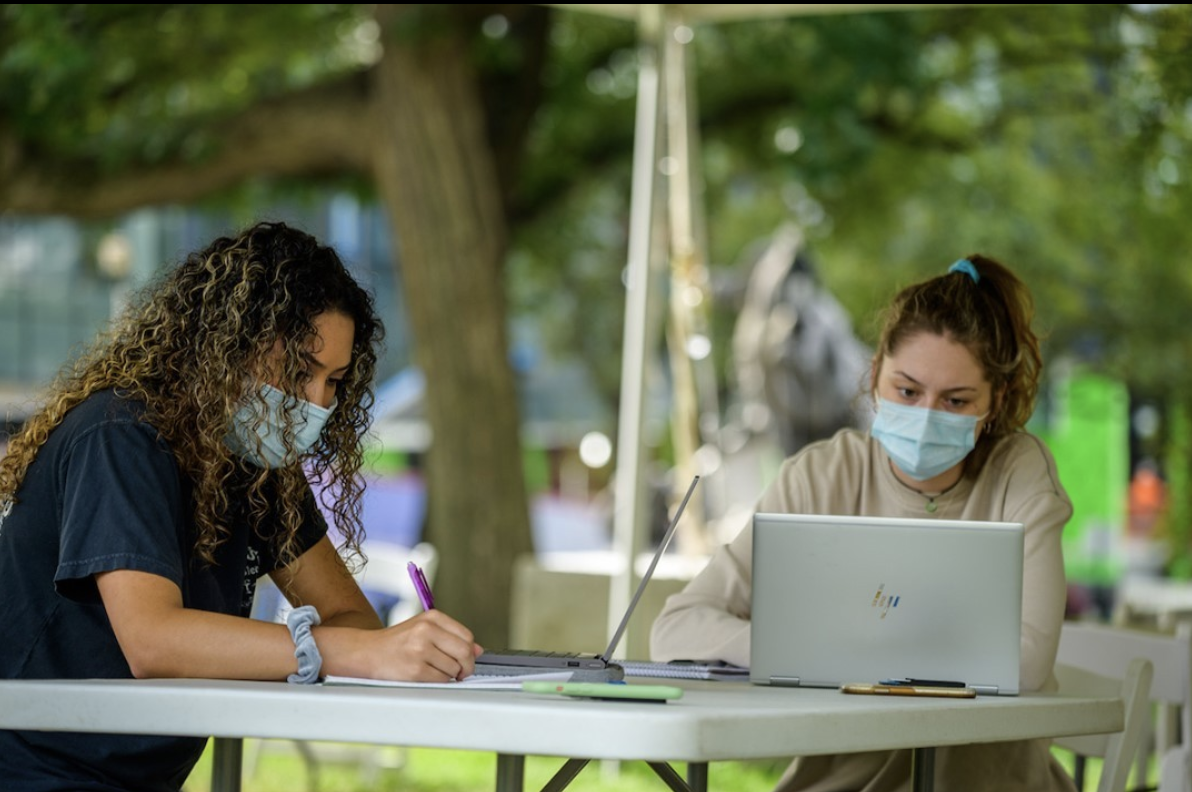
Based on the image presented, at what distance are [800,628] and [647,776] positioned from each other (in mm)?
4923

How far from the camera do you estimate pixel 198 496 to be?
253 cm

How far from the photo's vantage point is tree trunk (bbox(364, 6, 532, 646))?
8617 millimetres

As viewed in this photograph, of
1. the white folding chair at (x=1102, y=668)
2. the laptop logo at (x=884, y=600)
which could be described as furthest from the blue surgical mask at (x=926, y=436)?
the laptop logo at (x=884, y=600)

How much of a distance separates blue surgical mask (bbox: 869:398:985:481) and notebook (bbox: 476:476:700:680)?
849 millimetres

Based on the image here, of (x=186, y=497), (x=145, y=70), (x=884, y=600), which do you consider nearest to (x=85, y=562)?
(x=186, y=497)

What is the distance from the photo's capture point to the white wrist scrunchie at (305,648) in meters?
2.34

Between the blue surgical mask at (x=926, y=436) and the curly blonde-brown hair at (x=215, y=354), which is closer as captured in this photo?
the curly blonde-brown hair at (x=215, y=354)

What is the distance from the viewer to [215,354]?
2.55 metres

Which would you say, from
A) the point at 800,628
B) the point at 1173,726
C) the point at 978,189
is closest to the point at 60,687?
the point at 800,628

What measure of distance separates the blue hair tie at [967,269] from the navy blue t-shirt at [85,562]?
167 centimetres

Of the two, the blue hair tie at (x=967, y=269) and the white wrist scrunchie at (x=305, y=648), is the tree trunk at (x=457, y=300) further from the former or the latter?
the white wrist scrunchie at (x=305, y=648)

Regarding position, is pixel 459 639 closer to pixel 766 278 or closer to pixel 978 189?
pixel 766 278

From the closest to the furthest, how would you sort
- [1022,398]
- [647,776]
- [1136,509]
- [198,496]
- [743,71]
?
[198,496] → [1022,398] → [647,776] → [743,71] → [1136,509]

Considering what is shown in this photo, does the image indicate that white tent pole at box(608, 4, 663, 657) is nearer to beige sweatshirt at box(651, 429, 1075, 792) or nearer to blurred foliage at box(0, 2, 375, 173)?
beige sweatshirt at box(651, 429, 1075, 792)
